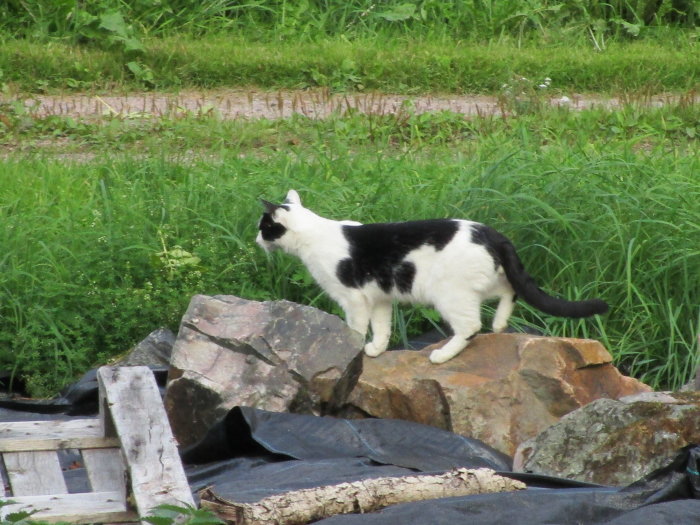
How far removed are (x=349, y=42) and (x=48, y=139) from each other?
3605 millimetres

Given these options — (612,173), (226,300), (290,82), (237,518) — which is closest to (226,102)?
(290,82)

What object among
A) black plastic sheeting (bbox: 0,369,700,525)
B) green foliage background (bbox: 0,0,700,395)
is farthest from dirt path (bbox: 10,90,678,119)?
black plastic sheeting (bbox: 0,369,700,525)

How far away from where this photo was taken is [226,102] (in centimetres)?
991

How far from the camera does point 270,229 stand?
5.14 m

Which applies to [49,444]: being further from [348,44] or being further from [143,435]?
[348,44]

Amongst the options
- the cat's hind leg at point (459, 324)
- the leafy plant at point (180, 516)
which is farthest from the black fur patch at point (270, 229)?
the leafy plant at point (180, 516)

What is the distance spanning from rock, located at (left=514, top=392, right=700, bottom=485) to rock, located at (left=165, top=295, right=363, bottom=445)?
0.87m

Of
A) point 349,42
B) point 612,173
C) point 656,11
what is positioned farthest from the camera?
point 656,11

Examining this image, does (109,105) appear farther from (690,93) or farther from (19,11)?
(690,93)

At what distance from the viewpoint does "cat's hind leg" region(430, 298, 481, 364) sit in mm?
4770

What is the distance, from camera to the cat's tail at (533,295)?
471 cm

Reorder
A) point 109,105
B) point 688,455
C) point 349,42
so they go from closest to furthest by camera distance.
Result: 1. point 688,455
2. point 109,105
3. point 349,42

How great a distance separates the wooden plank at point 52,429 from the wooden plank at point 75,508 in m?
0.49

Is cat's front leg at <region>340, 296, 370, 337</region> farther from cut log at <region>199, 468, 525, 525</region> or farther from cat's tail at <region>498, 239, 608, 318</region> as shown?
cut log at <region>199, 468, 525, 525</region>
